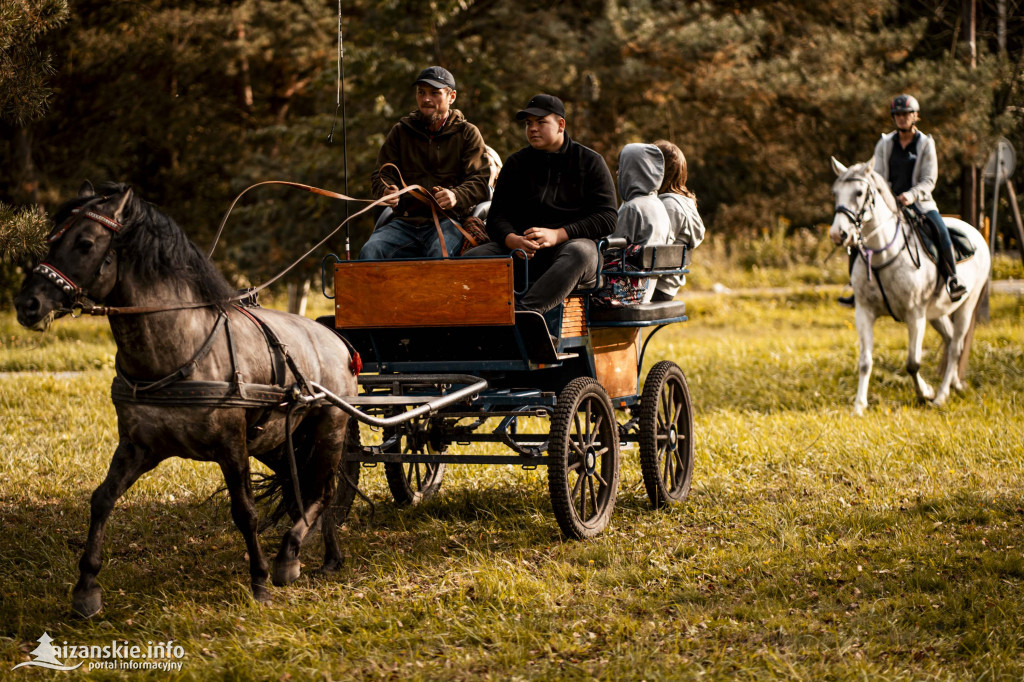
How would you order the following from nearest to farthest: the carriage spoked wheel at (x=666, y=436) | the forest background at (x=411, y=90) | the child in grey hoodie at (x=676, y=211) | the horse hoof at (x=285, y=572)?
1. the horse hoof at (x=285, y=572)
2. the carriage spoked wheel at (x=666, y=436)
3. the child in grey hoodie at (x=676, y=211)
4. the forest background at (x=411, y=90)

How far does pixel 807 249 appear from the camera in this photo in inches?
936

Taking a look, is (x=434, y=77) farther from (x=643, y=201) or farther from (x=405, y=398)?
(x=405, y=398)

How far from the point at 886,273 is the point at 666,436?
455cm

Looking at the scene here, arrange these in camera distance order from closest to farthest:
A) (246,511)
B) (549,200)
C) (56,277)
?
(56,277) < (246,511) < (549,200)

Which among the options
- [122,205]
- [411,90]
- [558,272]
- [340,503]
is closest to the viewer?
[122,205]

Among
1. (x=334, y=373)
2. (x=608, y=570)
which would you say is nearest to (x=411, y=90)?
(x=334, y=373)

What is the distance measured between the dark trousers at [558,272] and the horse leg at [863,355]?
450 centimetres

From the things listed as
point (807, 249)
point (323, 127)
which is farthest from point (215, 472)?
point (807, 249)

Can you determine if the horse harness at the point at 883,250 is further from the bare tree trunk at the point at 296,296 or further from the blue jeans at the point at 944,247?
the bare tree trunk at the point at 296,296

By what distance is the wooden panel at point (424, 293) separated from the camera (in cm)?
560

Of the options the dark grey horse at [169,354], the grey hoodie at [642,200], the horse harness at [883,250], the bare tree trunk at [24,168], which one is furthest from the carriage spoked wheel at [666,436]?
the bare tree trunk at [24,168]

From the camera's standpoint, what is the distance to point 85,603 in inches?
186

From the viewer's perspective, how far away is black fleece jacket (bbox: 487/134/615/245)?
624 centimetres

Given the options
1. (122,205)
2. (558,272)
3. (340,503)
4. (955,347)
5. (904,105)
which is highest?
(904,105)
